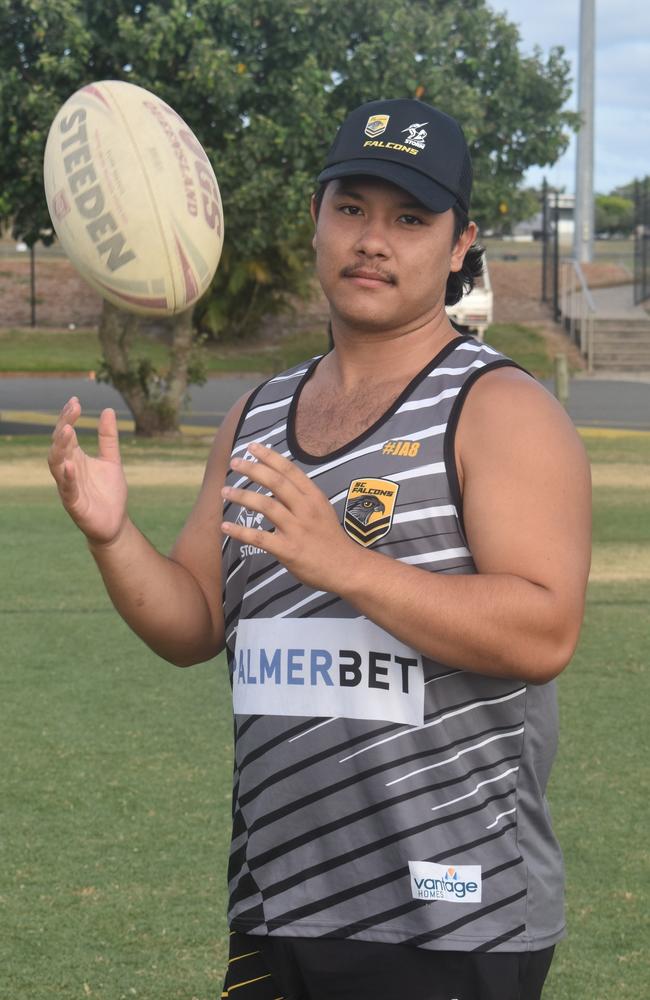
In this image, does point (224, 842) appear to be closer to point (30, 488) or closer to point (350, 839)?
point (350, 839)

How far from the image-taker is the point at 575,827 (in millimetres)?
5633

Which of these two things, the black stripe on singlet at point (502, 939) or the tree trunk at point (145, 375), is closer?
the black stripe on singlet at point (502, 939)

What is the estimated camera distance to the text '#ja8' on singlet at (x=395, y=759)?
241 centimetres

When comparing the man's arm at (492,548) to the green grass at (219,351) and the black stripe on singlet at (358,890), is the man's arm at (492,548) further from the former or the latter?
the green grass at (219,351)

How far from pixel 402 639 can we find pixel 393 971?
1.72 ft

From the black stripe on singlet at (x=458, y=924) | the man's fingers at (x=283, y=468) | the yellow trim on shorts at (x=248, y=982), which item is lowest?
the yellow trim on shorts at (x=248, y=982)

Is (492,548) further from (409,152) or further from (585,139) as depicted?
(585,139)

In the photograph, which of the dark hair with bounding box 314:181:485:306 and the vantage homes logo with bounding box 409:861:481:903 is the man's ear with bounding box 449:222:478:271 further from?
the vantage homes logo with bounding box 409:861:481:903

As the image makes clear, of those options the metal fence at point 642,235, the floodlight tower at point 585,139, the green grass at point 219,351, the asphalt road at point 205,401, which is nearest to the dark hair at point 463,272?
the asphalt road at point 205,401

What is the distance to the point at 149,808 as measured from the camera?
19.1 feet

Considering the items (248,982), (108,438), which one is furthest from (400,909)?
(108,438)

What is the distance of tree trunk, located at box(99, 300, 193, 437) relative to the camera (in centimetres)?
2016

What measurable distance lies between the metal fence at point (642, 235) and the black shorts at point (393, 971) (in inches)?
1466

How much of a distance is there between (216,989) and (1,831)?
57.1 inches
